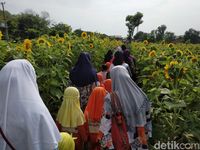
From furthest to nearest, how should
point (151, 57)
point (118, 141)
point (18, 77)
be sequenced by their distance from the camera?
point (151, 57)
point (118, 141)
point (18, 77)

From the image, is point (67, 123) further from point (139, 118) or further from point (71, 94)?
point (139, 118)

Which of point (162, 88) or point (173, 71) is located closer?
point (162, 88)

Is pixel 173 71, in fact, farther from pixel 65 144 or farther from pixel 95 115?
pixel 65 144

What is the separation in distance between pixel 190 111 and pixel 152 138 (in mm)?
554

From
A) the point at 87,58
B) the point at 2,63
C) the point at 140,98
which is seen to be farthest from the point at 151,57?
the point at 140,98

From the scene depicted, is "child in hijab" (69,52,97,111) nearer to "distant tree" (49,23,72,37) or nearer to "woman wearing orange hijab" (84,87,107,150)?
"woman wearing orange hijab" (84,87,107,150)

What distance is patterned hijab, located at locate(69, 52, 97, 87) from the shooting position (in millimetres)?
6523

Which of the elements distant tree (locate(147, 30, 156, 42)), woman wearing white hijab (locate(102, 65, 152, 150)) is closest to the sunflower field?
woman wearing white hijab (locate(102, 65, 152, 150))

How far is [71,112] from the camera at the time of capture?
4863 mm

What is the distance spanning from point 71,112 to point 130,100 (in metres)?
0.95

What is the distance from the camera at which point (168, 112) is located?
4.69 m

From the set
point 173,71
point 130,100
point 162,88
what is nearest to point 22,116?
point 130,100
